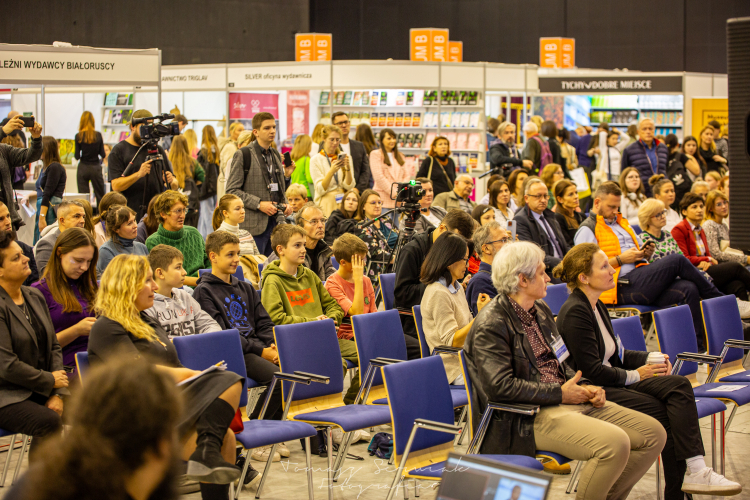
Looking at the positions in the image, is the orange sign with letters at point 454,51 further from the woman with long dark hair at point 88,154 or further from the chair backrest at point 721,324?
the chair backrest at point 721,324

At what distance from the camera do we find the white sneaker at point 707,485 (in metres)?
3.16

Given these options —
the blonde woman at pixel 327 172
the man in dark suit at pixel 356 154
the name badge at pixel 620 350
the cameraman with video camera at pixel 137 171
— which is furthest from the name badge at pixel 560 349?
the man in dark suit at pixel 356 154

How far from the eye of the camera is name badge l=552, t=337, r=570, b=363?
3.16m

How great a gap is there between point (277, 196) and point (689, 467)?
3819 millimetres

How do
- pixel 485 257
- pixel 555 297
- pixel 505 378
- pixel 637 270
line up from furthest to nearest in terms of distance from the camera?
pixel 637 270 → pixel 555 297 → pixel 485 257 → pixel 505 378

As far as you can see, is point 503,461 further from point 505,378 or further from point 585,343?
point 585,343

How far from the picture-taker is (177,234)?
5012 millimetres

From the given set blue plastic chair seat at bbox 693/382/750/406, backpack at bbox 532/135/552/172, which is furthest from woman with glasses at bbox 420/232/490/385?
backpack at bbox 532/135/552/172

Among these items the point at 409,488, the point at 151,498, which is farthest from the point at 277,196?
the point at 151,498

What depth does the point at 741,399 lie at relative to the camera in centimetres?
370

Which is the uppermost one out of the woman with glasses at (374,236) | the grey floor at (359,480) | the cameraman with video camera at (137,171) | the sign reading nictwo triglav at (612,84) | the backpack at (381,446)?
the sign reading nictwo triglav at (612,84)

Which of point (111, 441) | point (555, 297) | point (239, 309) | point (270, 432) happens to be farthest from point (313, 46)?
point (111, 441)

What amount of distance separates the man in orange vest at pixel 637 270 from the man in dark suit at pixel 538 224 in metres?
0.35

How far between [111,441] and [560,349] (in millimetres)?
2339
